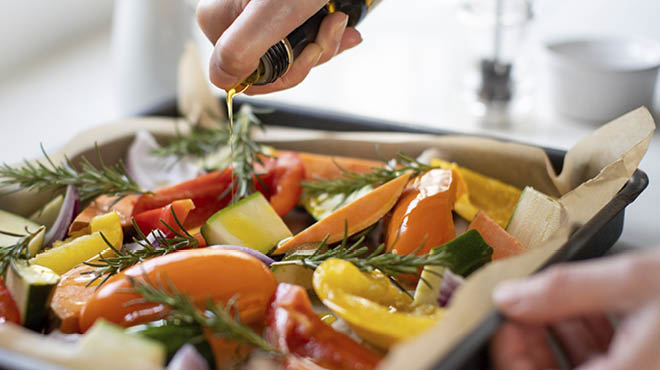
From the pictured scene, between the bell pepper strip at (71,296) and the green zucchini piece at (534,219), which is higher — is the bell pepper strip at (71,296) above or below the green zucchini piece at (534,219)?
above

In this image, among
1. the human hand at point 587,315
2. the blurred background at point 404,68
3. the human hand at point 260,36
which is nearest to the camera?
the human hand at point 587,315

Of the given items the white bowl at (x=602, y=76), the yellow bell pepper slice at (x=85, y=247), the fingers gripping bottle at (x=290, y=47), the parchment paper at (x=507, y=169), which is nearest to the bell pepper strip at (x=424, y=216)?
the parchment paper at (x=507, y=169)

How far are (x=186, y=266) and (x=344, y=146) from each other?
1.83 feet

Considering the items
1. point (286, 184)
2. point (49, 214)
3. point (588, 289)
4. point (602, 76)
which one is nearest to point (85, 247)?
point (49, 214)

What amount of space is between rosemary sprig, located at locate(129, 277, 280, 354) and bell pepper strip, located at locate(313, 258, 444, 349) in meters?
0.09

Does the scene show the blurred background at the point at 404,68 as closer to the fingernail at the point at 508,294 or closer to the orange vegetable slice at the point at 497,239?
the orange vegetable slice at the point at 497,239

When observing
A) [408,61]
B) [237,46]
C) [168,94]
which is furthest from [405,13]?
[237,46]

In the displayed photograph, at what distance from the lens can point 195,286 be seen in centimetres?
80

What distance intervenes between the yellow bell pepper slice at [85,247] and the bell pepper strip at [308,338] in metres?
0.30

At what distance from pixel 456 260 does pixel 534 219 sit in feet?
0.61

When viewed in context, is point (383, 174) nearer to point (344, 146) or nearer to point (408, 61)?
point (344, 146)

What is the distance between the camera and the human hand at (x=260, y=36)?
93 centimetres

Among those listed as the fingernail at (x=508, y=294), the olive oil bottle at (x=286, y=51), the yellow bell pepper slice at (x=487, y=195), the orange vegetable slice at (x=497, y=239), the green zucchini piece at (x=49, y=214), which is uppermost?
the olive oil bottle at (x=286, y=51)

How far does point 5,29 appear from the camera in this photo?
204 centimetres
